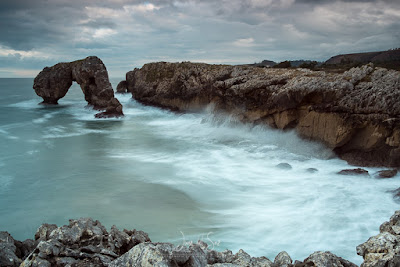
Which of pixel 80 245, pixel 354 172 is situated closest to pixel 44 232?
pixel 80 245

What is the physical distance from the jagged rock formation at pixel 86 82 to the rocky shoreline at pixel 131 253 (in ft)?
86.7

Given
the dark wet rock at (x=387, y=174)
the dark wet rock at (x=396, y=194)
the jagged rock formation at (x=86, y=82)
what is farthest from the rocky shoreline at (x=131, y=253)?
the jagged rock formation at (x=86, y=82)

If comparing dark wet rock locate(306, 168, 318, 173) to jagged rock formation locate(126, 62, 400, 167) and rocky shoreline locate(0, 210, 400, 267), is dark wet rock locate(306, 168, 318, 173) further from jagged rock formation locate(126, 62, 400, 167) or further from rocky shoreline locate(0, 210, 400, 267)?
rocky shoreline locate(0, 210, 400, 267)

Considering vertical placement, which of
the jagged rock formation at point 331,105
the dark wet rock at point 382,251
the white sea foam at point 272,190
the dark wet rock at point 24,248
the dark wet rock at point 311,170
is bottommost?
the white sea foam at point 272,190

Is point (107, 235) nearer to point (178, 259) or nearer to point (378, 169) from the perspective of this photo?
A: point (178, 259)

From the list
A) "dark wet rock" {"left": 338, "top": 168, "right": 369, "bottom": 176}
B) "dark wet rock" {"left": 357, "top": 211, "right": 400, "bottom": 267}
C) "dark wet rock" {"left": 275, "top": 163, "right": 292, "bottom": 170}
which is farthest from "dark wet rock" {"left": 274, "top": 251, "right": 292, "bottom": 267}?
"dark wet rock" {"left": 275, "top": 163, "right": 292, "bottom": 170}

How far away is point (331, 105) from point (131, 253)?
14.4 metres

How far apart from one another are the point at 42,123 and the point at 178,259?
27.6 m

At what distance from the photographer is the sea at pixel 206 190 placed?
8688 millimetres

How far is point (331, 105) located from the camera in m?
15.8

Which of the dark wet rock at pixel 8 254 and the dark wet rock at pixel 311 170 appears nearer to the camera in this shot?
the dark wet rock at pixel 8 254

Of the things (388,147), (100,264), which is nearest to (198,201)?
(100,264)

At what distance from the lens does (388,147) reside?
13.9 m

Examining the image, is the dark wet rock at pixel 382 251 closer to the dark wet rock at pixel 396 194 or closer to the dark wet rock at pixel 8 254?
the dark wet rock at pixel 8 254
